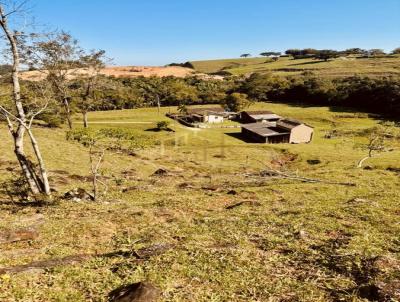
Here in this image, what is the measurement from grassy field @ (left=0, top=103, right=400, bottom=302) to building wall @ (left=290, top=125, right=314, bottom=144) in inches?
1676

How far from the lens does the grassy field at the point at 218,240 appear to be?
35.8 ft

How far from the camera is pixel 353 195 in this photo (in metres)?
26.0

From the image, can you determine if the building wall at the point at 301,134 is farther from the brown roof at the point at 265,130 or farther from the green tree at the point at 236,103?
the green tree at the point at 236,103

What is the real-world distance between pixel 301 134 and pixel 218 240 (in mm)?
67121

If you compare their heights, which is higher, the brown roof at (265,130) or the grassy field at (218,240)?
the grassy field at (218,240)

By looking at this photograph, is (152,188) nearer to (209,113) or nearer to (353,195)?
(353,195)

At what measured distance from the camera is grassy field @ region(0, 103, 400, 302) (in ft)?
35.8

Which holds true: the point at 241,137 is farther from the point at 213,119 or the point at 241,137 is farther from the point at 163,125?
the point at 213,119

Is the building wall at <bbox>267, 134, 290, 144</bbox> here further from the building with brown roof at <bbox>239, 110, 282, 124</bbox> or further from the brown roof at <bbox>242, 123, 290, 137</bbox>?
the building with brown roof at <bbox>239, 110, 282, 124</bbox>

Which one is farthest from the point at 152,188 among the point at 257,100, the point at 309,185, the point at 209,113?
the point at 257,100

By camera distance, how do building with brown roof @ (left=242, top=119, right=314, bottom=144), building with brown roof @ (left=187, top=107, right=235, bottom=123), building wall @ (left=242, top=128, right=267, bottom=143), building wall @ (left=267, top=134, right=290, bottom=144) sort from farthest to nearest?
1. building with brown roof @ (left=187, top=107, right=235, bottom=123)
2. building wall @ (left=267, top=134, right=290, bottom=144)
3. building with brown roof @ (left=242, top=119, right=314, bottom=144)
4. building wall @ (left=242, top=128, right=267, bottom=143)

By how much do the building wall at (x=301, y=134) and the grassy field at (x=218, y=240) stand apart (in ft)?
140

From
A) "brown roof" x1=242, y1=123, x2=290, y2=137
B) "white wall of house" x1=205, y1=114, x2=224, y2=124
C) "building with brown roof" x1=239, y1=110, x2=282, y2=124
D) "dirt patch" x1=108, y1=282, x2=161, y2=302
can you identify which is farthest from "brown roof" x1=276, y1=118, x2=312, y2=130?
"dirt patch" x1=108, y1=282, x2=161, y2=302

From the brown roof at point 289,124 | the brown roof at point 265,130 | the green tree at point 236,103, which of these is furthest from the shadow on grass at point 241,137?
the green tree at point 236,103
